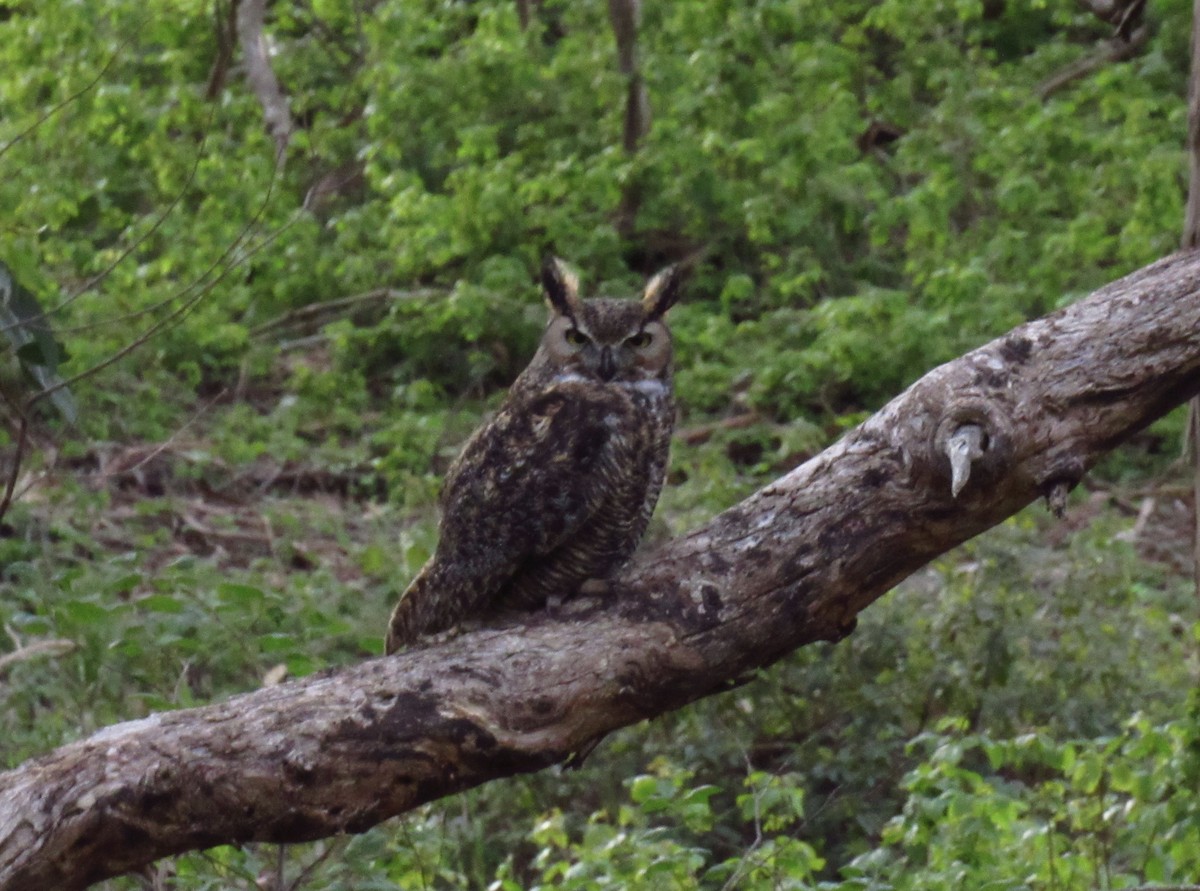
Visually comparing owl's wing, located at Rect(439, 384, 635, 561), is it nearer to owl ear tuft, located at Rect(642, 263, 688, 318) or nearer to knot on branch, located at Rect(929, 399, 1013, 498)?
owl ear tuft, located at Rect(642, 263, 688, 318)

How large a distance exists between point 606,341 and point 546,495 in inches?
18.4

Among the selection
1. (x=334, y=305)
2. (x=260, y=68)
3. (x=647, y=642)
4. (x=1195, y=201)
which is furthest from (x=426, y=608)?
(x=260, y=68)

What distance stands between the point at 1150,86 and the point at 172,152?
5628mm

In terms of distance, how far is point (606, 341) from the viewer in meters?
3.90

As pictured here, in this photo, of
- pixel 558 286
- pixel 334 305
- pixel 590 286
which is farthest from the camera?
pixel 334 305

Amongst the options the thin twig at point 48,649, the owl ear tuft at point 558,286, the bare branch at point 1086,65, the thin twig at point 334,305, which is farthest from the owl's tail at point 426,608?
the bare branch at point 1086,65

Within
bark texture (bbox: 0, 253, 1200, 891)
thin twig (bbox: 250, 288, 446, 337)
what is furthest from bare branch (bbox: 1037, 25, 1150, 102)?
bark texture (bbox: 0, 253, 1200, 891)

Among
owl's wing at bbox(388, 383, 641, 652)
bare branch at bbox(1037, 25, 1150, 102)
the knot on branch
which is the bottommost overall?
bare branch at bbox(1037, 25, 1150, 102)

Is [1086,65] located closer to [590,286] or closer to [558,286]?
[590,286]

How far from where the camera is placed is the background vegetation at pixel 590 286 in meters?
5.65

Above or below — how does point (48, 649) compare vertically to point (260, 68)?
above

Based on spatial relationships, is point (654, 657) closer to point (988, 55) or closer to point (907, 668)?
point (907, 668)

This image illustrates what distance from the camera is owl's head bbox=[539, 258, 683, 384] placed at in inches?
Result: 152

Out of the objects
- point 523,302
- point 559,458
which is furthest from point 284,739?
point 523,302
